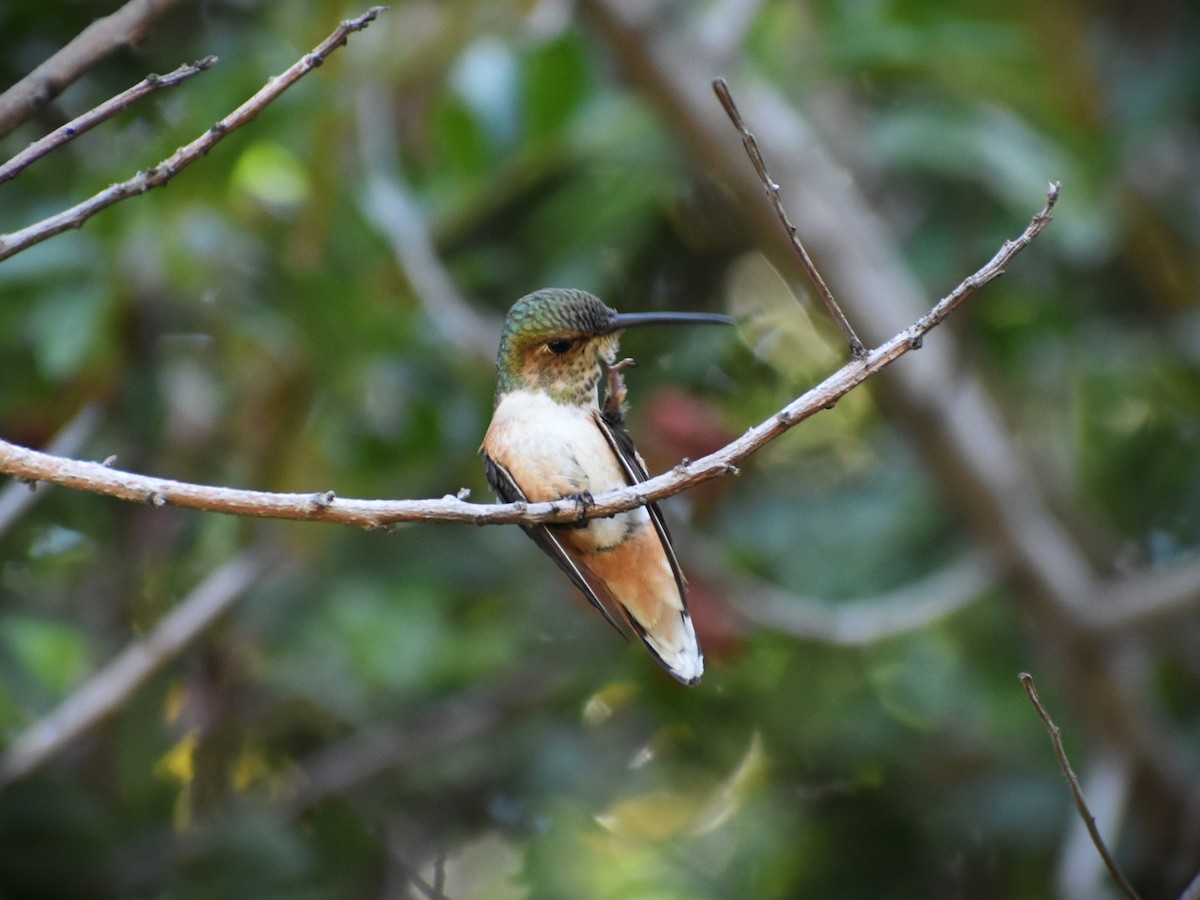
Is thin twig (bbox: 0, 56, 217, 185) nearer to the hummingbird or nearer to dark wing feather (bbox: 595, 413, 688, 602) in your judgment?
the hummingbird

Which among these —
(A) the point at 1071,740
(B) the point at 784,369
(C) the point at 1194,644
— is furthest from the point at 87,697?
(C) the point at 1194,644

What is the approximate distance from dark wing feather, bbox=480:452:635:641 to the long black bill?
39 cm

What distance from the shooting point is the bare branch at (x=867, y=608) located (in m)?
4.45

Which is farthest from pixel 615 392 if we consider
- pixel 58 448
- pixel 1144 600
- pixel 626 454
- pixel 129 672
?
pixel 1144 600

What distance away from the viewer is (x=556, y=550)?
275 cm

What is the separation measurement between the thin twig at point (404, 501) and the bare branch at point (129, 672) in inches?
96.1

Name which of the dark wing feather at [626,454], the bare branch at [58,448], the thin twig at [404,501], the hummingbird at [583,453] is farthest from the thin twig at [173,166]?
the bare branch at [58,448]

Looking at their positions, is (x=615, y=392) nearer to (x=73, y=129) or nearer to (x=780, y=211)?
(x=780, y=211)

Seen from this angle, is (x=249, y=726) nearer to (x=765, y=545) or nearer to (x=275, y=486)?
(x=275, y=486)

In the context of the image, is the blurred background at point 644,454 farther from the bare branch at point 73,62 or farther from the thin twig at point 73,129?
the thin twig at point 73,129

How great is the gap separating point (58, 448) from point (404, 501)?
2955 millimetres

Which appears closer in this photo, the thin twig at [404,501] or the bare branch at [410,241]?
the thin twig at [404,501]

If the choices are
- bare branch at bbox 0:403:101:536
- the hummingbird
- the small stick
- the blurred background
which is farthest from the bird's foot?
bare branch at bbox 0:403:101:536

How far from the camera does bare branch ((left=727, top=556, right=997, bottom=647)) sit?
445 centimetres
